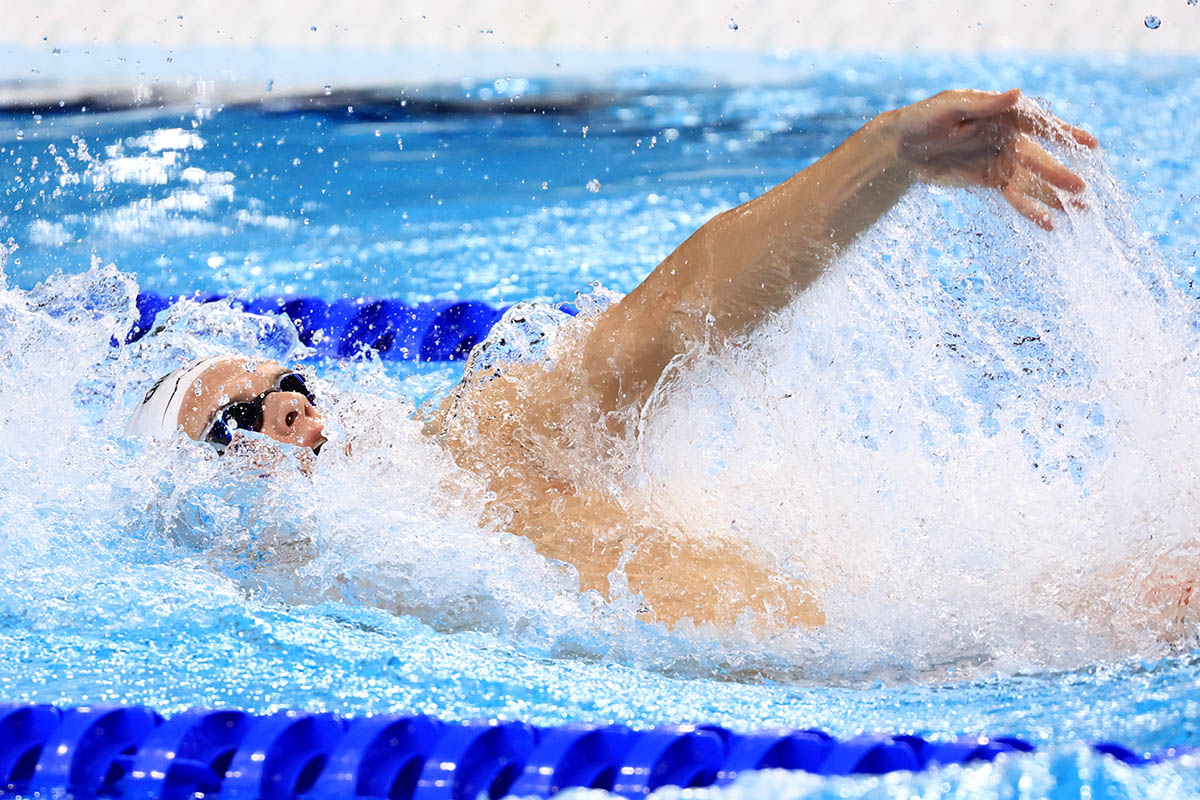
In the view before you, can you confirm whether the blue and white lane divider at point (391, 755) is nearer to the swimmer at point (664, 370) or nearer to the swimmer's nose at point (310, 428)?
the swimmer at point (664, 370)

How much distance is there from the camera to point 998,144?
147cm

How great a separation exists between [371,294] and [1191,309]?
288cm

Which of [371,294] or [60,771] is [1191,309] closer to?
[60,771]

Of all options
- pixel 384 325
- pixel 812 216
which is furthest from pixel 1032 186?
pixel 384 325

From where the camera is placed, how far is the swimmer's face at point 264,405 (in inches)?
80.8

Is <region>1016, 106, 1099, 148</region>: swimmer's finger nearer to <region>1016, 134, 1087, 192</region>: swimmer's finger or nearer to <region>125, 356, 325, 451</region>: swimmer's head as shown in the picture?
<region>1016, 134, 1087, 192</region>: swimmer's finger

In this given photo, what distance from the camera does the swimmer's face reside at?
2053 millimetres

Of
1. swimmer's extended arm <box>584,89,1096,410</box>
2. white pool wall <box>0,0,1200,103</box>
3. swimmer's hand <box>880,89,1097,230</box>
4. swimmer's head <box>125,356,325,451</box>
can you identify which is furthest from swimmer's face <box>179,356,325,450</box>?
white pool wall <box>0,0,1200,103</box>

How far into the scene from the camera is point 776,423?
6.27 ft

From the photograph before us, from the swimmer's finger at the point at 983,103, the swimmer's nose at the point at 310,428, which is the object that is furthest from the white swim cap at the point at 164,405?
the swimmer's finger at the point at 983,103

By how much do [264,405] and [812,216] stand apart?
97 centimetres

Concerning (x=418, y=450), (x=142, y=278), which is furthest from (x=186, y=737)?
(x=142, y=278)

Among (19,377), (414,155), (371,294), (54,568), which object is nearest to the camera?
(54,568)

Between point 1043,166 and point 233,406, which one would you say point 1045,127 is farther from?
point 233,406
